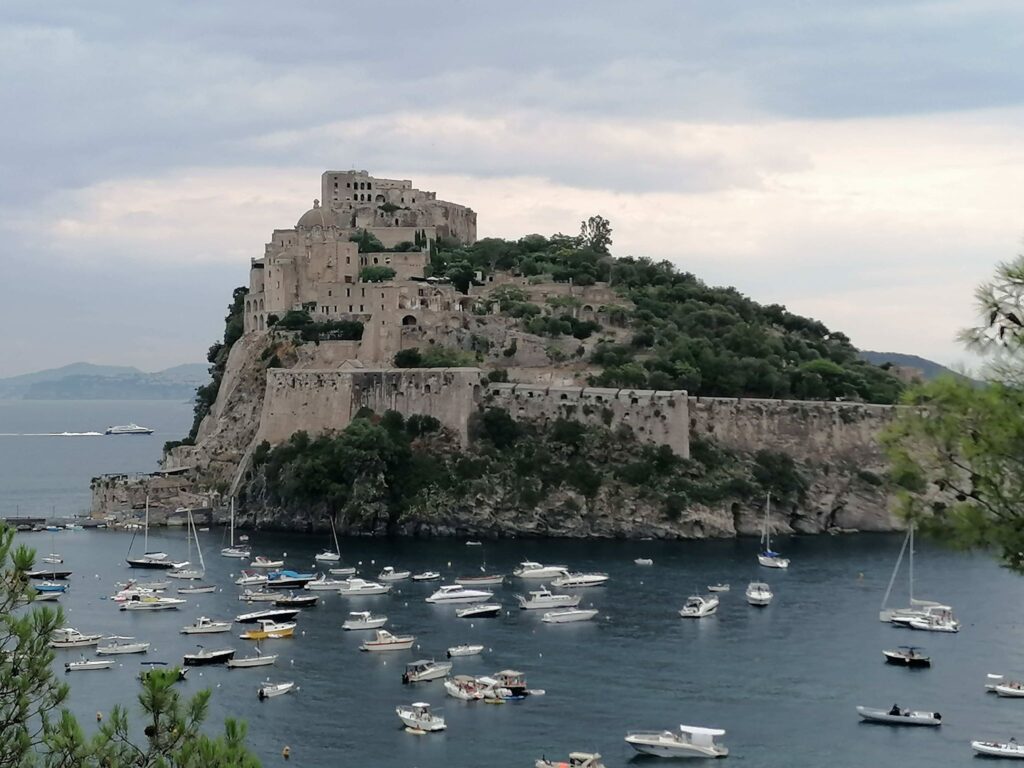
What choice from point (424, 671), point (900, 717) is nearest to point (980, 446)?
point (900, 717)

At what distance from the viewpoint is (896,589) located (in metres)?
50.3

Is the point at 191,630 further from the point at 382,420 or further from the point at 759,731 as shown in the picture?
the point at 382,420

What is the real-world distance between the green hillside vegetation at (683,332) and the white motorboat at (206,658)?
95.3 ft

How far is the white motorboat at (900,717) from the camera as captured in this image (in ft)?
111

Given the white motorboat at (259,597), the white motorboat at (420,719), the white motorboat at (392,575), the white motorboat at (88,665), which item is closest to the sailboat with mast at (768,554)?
the white motorboat at (392,575)

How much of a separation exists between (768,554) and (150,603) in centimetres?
2142

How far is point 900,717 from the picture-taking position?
3388 cm

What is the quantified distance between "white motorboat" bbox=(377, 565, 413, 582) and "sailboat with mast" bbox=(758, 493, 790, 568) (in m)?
12.2

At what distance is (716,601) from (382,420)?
22325 mm

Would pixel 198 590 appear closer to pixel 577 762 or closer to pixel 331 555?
pixel 331 555

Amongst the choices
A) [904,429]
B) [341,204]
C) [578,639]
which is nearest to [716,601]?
[578,639]

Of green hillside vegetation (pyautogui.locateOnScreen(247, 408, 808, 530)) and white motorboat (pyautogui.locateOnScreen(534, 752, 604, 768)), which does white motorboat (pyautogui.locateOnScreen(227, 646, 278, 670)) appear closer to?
white motorboat (pyautogui.locateOnScreen(534, 752, 604, 768))

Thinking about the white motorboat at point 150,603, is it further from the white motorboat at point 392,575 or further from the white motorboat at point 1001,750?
the white motorboat at point 1001,750

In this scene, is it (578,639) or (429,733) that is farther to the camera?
(578,639)
